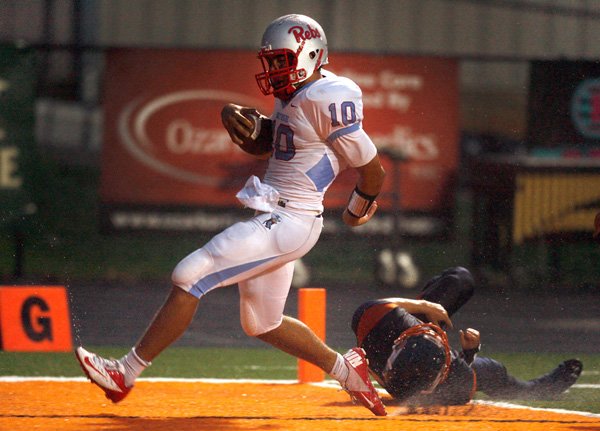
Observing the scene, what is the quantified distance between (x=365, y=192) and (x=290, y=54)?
28.5 inches

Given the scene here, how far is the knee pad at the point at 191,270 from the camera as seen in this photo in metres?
5.45

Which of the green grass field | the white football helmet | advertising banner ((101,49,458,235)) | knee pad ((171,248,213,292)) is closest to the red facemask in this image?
the white football helmet

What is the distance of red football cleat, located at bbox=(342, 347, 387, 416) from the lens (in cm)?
586

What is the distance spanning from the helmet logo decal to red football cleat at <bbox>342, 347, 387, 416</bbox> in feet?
4.94

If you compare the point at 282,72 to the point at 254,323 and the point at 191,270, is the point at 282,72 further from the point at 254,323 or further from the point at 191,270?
the point at 254,323

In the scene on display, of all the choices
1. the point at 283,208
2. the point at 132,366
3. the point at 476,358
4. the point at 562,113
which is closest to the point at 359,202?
the point at 283,208

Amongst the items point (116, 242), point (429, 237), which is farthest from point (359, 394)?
point (116, 242)

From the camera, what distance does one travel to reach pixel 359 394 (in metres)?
5.86

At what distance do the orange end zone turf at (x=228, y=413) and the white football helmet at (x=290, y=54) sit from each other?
151cm

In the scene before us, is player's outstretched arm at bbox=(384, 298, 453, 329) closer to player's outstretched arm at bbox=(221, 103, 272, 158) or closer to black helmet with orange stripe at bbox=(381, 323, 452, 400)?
black helmet with orange stripe at bbox=(381, 323, 452, 400)

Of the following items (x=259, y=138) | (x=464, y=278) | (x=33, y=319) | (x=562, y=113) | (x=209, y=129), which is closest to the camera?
(x=259, y=138)

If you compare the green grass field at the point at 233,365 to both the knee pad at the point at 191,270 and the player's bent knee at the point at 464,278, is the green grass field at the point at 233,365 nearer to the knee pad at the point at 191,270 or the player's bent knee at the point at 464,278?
the player's bent knee at the point at 464,278

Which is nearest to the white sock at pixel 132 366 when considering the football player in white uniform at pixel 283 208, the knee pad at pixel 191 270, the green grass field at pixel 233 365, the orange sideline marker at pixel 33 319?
the football player in white uniform at pixel 283 208

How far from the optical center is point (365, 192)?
5.80 m
